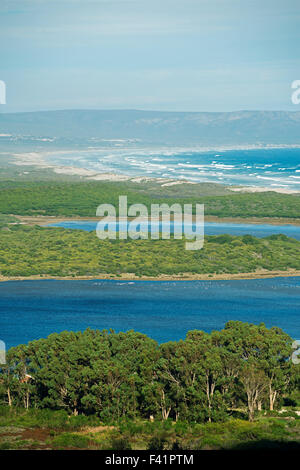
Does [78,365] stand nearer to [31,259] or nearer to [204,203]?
[31,259]

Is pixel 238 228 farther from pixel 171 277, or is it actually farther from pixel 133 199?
pixel 171 277

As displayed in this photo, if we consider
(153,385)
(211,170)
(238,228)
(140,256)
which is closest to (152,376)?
(153,385)

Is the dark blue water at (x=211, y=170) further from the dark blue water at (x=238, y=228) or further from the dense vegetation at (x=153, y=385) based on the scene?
the dense vegetation at (x=153, y=385)

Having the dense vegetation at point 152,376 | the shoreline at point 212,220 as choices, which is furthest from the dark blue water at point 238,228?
the dense vegetation at point 152,376

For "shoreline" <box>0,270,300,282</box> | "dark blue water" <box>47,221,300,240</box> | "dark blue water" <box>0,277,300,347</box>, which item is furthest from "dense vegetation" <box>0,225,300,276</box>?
"dark blue water" <box>47,221,300,240</box>

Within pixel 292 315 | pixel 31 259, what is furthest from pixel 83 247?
pixel 292 315
